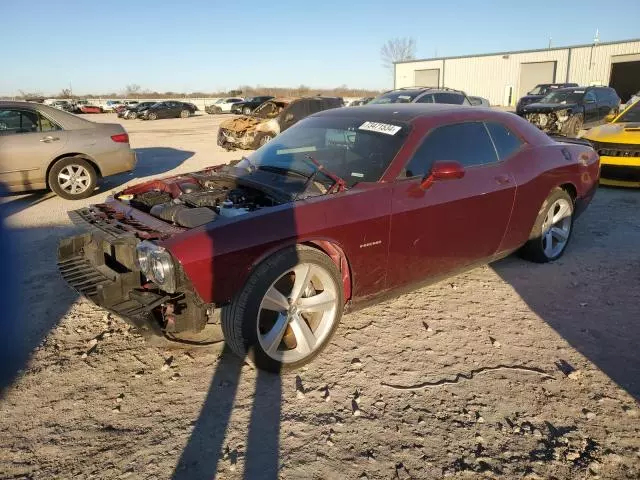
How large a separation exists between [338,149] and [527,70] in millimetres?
41815

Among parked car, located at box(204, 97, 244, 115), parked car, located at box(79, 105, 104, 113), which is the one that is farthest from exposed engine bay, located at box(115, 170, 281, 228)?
parked car, located at box(79, 105, 104, 113)

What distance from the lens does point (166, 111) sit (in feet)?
120

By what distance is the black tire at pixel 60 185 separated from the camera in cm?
748

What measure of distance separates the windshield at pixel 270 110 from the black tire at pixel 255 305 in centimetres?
1316

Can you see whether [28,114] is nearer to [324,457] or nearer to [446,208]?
[446,208]

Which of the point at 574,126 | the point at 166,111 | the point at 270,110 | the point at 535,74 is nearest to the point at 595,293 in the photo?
the point at 270,110

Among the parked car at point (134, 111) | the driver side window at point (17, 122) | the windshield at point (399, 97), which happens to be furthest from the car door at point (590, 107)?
the parked car at point (134, 111)

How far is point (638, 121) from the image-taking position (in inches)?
325

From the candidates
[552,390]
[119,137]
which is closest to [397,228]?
[552,390]

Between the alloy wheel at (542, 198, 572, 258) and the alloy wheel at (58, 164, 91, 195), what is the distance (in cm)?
684

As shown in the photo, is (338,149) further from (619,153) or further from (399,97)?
(399,97)

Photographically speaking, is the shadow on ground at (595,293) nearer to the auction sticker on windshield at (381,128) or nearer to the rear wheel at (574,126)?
the auction sticker on windshield at (381,128)

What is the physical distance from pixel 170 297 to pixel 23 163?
19.8ft

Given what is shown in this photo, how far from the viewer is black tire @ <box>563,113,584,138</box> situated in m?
15.1
